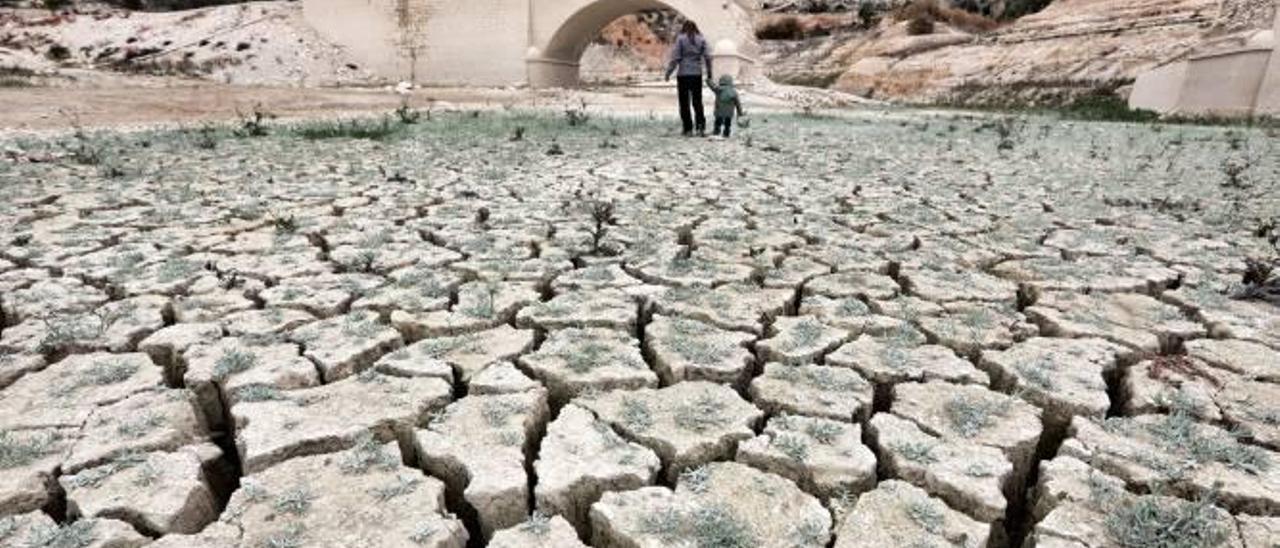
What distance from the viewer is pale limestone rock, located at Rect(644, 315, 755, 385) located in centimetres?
228

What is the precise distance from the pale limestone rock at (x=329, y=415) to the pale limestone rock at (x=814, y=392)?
86 centimetres

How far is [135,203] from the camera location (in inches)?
181

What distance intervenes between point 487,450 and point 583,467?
0.24 meters

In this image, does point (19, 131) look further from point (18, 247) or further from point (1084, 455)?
point (1084, 455)

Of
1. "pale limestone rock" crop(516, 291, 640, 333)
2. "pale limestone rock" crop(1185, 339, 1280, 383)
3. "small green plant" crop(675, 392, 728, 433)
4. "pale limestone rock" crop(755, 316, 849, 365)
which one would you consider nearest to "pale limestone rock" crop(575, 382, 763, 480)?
"small green plant" crop(675, 392, 728, 433)

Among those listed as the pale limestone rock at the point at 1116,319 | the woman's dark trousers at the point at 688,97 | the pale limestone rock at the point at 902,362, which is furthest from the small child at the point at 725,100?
the pale limestone rock at the point at 902,362

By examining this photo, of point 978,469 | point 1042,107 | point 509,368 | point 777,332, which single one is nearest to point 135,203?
point 509,368

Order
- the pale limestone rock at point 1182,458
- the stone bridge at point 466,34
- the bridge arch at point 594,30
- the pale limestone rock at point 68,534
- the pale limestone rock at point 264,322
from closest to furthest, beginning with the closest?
1. the pale limestone rock at point 68,534
2. the pale limestone rock at point 1182,458
3. the pale limestone rock at point 264,322
4. the bridge arch at point 594,30
5. the stone bridge at point 466,34

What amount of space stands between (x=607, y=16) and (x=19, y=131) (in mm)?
19266

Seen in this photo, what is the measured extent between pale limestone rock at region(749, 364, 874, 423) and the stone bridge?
22133mm

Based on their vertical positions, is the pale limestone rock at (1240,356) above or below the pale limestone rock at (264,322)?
above

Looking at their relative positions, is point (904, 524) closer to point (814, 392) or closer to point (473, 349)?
point (814, 392)

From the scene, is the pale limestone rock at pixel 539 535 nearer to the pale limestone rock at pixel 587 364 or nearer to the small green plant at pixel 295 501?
the small green plant at pixel 295 501

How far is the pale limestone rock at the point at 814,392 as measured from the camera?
2051mm
